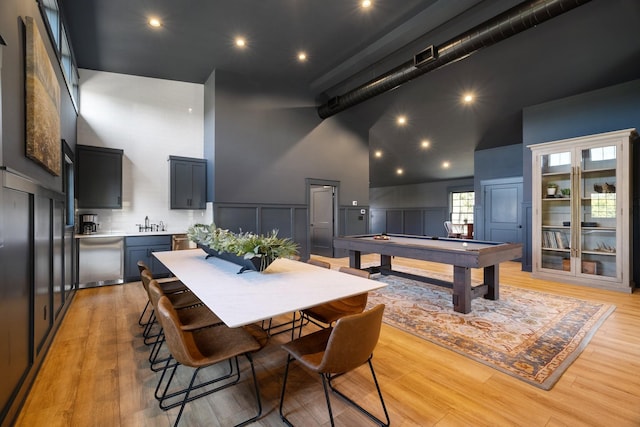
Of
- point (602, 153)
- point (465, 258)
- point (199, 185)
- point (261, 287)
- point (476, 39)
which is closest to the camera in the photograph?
point (261, 287)

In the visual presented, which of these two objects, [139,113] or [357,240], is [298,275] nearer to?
[357,240]

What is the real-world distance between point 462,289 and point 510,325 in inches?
22.6

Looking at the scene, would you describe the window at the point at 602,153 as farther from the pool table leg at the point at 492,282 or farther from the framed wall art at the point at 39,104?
the framed wall art at the point at 39,104

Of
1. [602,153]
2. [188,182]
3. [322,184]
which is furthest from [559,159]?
[188,182]

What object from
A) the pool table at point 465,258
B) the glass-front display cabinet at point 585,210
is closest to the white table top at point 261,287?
the pool table at point 465,258

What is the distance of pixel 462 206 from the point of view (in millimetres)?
11008

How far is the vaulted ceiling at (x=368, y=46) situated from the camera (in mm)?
3902

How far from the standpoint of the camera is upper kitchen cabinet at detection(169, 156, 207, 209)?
562 centimetres

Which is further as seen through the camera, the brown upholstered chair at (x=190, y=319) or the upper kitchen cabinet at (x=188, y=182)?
the upper kitchen cabinet at (x=188, y=182)

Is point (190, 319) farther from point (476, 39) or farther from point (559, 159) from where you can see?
point (559, 159)

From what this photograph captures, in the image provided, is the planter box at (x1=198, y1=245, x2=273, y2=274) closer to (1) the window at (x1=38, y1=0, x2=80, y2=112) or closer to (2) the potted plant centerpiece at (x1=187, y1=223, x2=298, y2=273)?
(2) the potted plant centerpiece at (x1=187, y1=223, x2=298, y2=273)

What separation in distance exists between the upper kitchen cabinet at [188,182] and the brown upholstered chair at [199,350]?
13.5 feet

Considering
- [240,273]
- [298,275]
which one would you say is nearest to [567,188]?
[298,275]

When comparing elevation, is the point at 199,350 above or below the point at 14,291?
below
